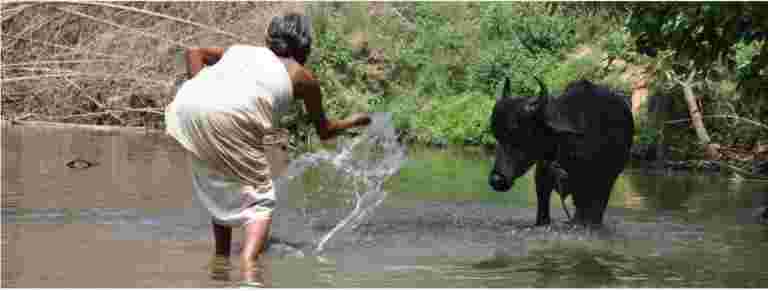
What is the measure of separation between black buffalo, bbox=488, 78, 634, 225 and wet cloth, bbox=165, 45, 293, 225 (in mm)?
2869

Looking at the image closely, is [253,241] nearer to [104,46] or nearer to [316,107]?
[316,107]

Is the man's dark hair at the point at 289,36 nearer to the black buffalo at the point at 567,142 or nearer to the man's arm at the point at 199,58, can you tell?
the man's arm at the point at 199,58

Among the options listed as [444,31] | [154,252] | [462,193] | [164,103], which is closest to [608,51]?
[444,31]

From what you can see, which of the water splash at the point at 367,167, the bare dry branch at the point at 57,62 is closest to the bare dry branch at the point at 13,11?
the bare dry branch at the point at 57,62

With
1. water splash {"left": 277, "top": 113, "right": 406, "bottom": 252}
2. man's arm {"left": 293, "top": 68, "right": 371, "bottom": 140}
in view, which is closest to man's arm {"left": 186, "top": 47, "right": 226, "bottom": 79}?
man's arm {"left": 293, "top": 68, "right": 371, "bottom": 140}

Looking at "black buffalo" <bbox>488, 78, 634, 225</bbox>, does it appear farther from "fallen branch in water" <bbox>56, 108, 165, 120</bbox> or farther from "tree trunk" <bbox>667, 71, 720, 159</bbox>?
"fallen branch in water" <bbox>56, 108, 165, 120</bbox>

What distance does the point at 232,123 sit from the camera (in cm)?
735

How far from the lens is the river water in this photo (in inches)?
305

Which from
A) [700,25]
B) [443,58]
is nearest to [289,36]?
[700,25]

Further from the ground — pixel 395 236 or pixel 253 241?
pixel 253 241

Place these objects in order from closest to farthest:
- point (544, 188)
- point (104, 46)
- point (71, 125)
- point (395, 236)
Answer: point (395, 236), point (544, 188), point (104, 46), point (71, 125)

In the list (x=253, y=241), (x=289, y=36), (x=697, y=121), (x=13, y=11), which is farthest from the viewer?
(x=13, y=11)

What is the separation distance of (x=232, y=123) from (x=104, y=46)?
1453 cm

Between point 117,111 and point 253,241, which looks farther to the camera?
point 117,111
